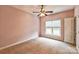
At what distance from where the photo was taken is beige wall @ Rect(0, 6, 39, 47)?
7.66 ft

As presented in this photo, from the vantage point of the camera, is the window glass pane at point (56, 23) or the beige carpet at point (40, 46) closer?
the beige carpet at point (40, 46)

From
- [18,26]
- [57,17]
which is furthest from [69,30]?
[18,26]

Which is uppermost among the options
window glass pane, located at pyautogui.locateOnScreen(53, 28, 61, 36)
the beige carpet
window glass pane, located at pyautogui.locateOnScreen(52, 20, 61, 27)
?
window glass pane, located at pyautogui.locateOnScreen(52, 20, 61, 27)

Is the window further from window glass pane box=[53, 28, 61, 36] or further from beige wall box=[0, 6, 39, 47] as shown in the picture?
beige wall box=[0, 6, 39, 47]

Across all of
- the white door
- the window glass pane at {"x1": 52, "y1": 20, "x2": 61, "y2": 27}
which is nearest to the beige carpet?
the white door

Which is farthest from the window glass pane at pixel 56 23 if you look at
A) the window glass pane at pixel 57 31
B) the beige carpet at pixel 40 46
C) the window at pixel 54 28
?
the beige carpet at pixel 40 46

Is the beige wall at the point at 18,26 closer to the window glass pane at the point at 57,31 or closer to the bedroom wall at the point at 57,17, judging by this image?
the bedroom wall at the point at 57,17

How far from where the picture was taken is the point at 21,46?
2.24 m

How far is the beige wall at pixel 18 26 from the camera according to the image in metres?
2.33

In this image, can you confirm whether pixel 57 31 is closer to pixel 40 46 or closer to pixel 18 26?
pixel 40 46

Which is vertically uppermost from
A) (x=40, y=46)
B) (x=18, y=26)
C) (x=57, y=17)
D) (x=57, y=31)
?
(x=57, y=17)

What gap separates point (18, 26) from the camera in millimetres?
2330

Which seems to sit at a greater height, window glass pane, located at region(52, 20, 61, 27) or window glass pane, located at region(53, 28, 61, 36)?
window glass pane, located at region(52, 20, 61, 27)

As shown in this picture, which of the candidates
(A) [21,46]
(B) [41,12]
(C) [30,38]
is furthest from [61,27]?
(A) [21,46]
